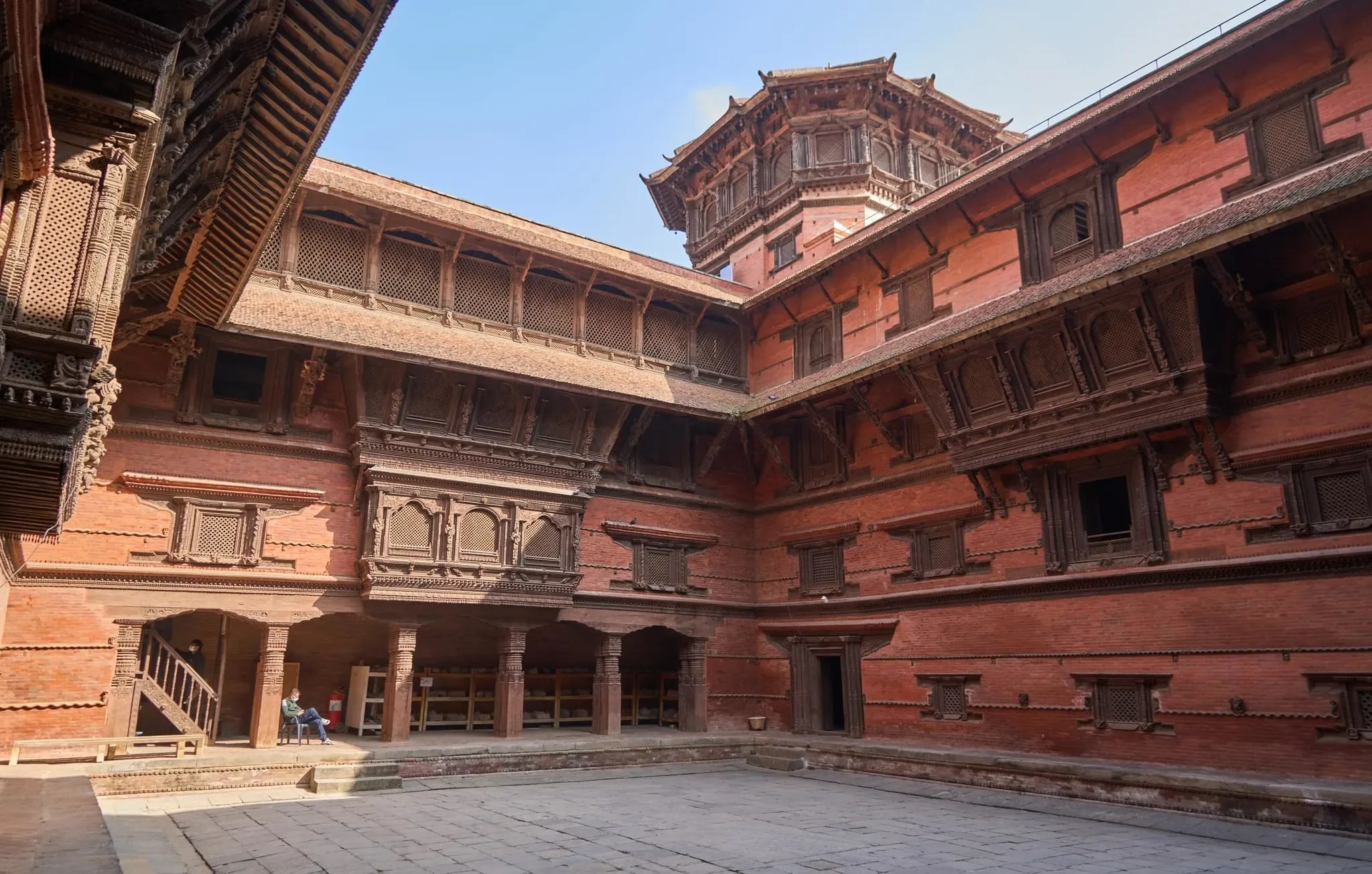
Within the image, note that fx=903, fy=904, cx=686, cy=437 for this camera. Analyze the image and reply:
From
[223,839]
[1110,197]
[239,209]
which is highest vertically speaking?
[1110,197]

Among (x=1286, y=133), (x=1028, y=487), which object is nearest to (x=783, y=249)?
(x=1028, y=487)

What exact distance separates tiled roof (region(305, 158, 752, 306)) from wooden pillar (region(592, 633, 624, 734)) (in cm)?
715

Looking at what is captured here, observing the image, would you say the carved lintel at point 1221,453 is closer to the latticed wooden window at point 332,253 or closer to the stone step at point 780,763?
the stone step at point 780,763

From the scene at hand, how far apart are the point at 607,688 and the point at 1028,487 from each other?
8.31 meters

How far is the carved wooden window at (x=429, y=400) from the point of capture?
15.1 metres

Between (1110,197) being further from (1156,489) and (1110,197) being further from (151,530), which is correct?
(151,530)

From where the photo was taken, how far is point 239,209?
9.51 meters

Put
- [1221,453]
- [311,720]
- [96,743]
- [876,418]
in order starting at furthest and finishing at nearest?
[876,418]
[311,720]
[1221,453]
[96,743]

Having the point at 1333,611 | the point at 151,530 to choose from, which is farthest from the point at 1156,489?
the point at 151,530

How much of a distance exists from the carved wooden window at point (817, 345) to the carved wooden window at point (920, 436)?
2.63m

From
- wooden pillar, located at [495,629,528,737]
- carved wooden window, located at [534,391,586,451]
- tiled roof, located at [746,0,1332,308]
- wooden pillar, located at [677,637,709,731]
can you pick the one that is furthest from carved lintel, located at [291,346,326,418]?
tiled roof, located at [746,0,1332,308]

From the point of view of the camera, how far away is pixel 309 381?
1430cm

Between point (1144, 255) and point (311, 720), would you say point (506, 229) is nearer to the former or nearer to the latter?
point (311, 720)

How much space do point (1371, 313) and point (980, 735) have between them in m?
7.83
